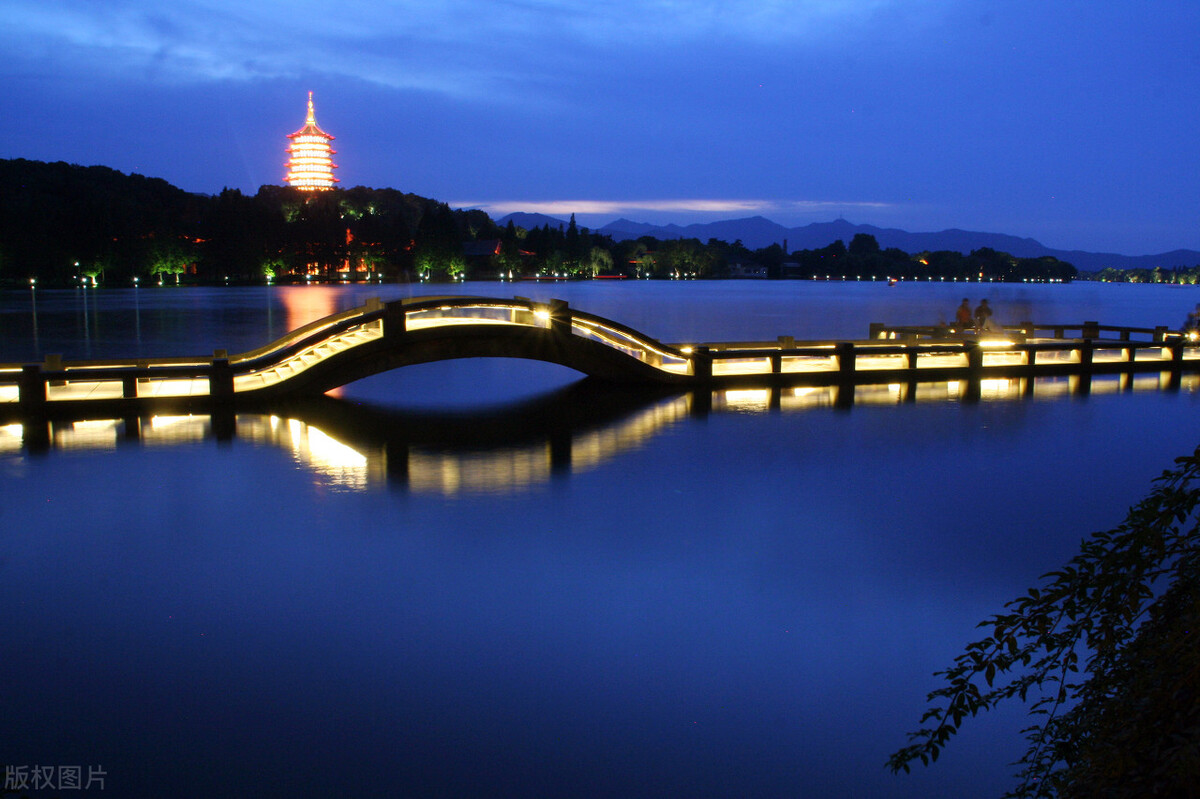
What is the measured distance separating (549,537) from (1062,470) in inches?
259

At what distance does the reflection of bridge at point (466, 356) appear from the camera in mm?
14203

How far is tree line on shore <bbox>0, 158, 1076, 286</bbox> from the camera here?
73.8m

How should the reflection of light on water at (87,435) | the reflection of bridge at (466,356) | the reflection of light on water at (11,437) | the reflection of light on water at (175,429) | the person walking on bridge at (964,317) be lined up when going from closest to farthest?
the reflection of light on water at (11,437), the reflection of light on water at (87,435), the reflection of light on water at (175,429), the reflection of bridge at (466,356), the person walking on bridge at (964,317)

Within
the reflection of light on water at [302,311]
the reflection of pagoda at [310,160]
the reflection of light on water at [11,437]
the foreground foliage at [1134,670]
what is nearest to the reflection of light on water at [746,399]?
the reflection of light on water at [11,437]

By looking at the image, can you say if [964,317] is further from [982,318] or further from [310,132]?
[310,132]

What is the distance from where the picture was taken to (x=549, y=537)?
768cm

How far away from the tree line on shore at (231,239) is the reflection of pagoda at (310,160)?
3670mm

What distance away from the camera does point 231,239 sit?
274ft

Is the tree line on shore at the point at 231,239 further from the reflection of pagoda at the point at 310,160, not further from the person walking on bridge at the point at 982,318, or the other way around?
the person walking on bridge at the point at 982,318

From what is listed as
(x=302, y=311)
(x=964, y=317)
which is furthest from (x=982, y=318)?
(x=302, y=311)

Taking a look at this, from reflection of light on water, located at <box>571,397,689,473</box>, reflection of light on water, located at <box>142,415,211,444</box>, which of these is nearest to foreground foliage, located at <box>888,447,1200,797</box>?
reflection of light on water, located at <box>571,397,689,473</box>

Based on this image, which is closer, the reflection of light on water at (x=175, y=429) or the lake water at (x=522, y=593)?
the lake water at (x=522, y=593)

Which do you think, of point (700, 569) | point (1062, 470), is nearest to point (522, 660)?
point (700, 569)

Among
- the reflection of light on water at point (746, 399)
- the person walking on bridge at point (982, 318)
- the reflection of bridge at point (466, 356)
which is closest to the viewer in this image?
the reflection of bridge at point (466, 356)
